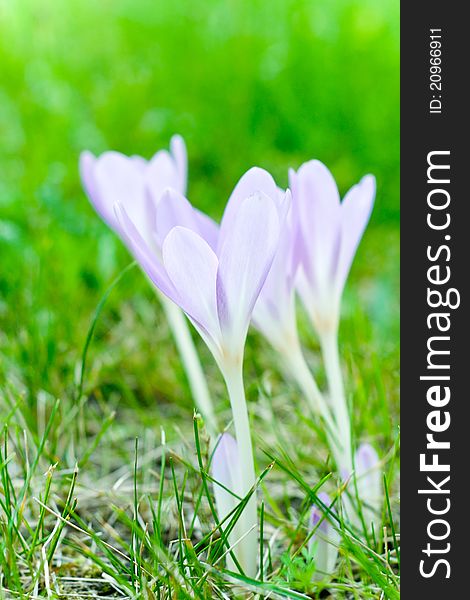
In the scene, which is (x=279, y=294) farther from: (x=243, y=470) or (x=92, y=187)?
(x=92, y=187)

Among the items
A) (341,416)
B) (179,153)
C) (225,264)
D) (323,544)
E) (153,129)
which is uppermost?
(153,129)

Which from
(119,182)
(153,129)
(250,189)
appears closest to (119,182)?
(119,182)

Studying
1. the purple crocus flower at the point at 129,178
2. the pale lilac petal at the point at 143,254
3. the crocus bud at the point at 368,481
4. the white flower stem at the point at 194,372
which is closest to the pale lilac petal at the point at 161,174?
the purple crocus flower at the point at 129,178

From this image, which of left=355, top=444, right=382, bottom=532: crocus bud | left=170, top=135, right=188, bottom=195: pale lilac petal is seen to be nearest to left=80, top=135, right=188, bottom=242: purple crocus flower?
left=170, top=135, right=188, bottom=195: pale lilac petal

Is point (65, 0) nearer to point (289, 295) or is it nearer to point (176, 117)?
point (176, 117)

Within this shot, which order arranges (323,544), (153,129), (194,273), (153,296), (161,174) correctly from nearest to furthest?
(194,273) < (323,544) < (161,174) < (153,296) < (153,129)

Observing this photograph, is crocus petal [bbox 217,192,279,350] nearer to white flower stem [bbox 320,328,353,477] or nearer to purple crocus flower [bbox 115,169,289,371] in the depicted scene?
purple crocus flower [bbox 115,169,289,371]
